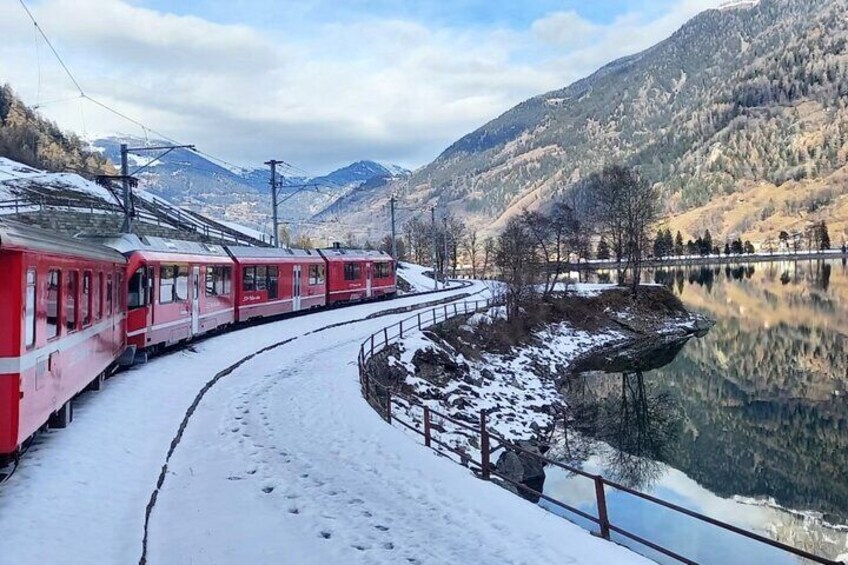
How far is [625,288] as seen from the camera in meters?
65.9

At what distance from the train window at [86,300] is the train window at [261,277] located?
56.0 ft

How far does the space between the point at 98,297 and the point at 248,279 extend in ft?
50.1

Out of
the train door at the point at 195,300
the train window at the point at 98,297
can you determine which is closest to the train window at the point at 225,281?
the train door at the point at 195,300

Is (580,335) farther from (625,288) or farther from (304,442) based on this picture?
(304,442)

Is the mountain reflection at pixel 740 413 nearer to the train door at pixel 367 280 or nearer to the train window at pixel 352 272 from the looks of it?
the train window at pixel 352 272

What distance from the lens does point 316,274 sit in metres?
38.5

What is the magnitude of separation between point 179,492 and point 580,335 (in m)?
44.4

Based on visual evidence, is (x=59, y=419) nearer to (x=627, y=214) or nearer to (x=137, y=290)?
(x=137, y=290)

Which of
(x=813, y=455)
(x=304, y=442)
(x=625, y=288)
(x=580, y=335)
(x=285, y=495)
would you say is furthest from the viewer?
(x=625, y=288)

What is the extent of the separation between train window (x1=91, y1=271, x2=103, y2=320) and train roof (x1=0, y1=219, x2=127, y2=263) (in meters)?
0.67

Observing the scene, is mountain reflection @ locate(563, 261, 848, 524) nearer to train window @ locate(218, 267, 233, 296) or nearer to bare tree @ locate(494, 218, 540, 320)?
bare tree @ locate(494, 218, 540, 320)

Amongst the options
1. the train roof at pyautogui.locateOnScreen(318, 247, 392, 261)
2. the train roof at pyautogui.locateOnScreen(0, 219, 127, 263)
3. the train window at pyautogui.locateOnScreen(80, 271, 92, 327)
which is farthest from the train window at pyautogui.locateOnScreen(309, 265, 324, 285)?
the train window at pyautogui.locateOnScreen(80, 271, 92, 327)

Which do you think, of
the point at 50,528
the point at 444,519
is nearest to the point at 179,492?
the point at 50,528

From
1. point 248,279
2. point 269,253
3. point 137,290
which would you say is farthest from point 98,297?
point 269,253
